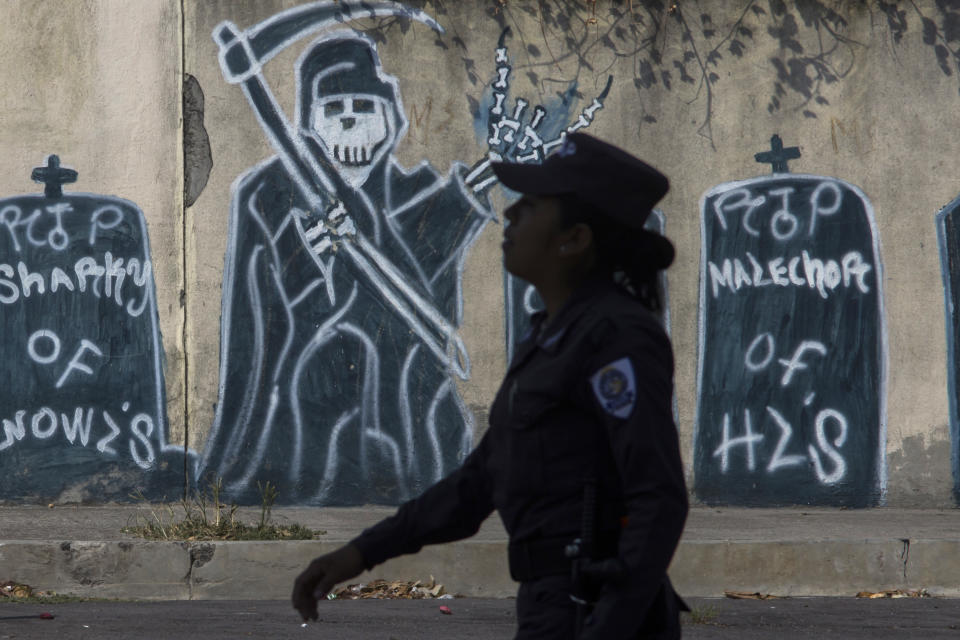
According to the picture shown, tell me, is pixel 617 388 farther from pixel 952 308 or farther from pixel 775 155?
pixel 952 308

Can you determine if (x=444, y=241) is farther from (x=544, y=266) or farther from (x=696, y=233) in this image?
(x=544, y=266)

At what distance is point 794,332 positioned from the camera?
332 inches

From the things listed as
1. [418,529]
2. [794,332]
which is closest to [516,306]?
[794,332]

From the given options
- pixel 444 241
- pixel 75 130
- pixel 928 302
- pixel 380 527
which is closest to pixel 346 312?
pixel 444 241

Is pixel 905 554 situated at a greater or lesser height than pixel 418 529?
A: lesser

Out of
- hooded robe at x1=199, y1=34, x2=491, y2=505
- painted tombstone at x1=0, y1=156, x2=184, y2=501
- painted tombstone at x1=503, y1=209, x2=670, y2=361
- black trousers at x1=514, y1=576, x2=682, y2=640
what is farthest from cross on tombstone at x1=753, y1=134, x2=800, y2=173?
black trousers at x1=514, y1=576, x2=682, y2=640

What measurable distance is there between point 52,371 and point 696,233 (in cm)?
430

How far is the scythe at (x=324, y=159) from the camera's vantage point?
27.1 feet

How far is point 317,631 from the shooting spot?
5574mm

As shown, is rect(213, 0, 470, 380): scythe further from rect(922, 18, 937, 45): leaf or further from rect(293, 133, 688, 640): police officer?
rect(293, 133, 688, 640): police officer

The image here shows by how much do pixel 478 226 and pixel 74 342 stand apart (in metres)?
2.72

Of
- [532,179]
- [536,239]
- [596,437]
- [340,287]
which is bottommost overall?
[596,437]

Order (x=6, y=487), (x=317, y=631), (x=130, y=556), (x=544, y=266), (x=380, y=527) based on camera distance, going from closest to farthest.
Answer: (x=544, y=266), (x=380, y=527), (x=317, y=631), (x=130, y=556), (x=6, y=487)

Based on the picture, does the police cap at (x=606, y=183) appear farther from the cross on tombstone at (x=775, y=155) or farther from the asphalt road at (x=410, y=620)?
the cross on tombstone at (x=775, y=155)
